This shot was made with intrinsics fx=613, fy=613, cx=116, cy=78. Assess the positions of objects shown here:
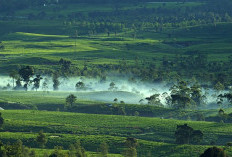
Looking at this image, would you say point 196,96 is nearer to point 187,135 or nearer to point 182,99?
point 182,99

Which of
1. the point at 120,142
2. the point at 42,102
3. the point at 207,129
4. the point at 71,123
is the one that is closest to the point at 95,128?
the point at 71,123

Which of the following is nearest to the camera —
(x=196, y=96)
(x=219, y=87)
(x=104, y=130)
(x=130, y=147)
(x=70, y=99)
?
(x=130, y=147)

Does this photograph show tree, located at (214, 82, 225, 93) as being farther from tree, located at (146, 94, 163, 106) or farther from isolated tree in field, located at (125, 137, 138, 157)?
isolated tree in field, located at (125, 137, 138, 157)

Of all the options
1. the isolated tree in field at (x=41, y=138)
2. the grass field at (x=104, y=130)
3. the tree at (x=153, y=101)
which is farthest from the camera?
the tree at (x=153, y=101)

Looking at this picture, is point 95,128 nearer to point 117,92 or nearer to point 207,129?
point 207,129

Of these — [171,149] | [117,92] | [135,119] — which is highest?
[117,92]

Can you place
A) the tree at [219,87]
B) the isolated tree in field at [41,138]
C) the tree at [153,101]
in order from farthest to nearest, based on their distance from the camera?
the tree at [219,87] < the tree at [153,101] < the isolated tree in field at [41,138]

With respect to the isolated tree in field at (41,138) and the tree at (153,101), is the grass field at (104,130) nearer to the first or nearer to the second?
the isolated tree in field at (41,138)

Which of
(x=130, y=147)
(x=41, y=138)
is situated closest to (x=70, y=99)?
(x=41, y=138)

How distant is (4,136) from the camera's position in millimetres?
128875

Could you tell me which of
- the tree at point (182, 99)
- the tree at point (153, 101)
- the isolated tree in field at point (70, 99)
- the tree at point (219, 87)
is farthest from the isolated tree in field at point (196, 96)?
the isolated tree in field at point (70, 99)

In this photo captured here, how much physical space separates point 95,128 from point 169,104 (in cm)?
4367

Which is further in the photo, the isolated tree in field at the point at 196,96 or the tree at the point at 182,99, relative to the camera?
the isolated tree in field at the point at 196,96

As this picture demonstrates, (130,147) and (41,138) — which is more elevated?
(41,138)
